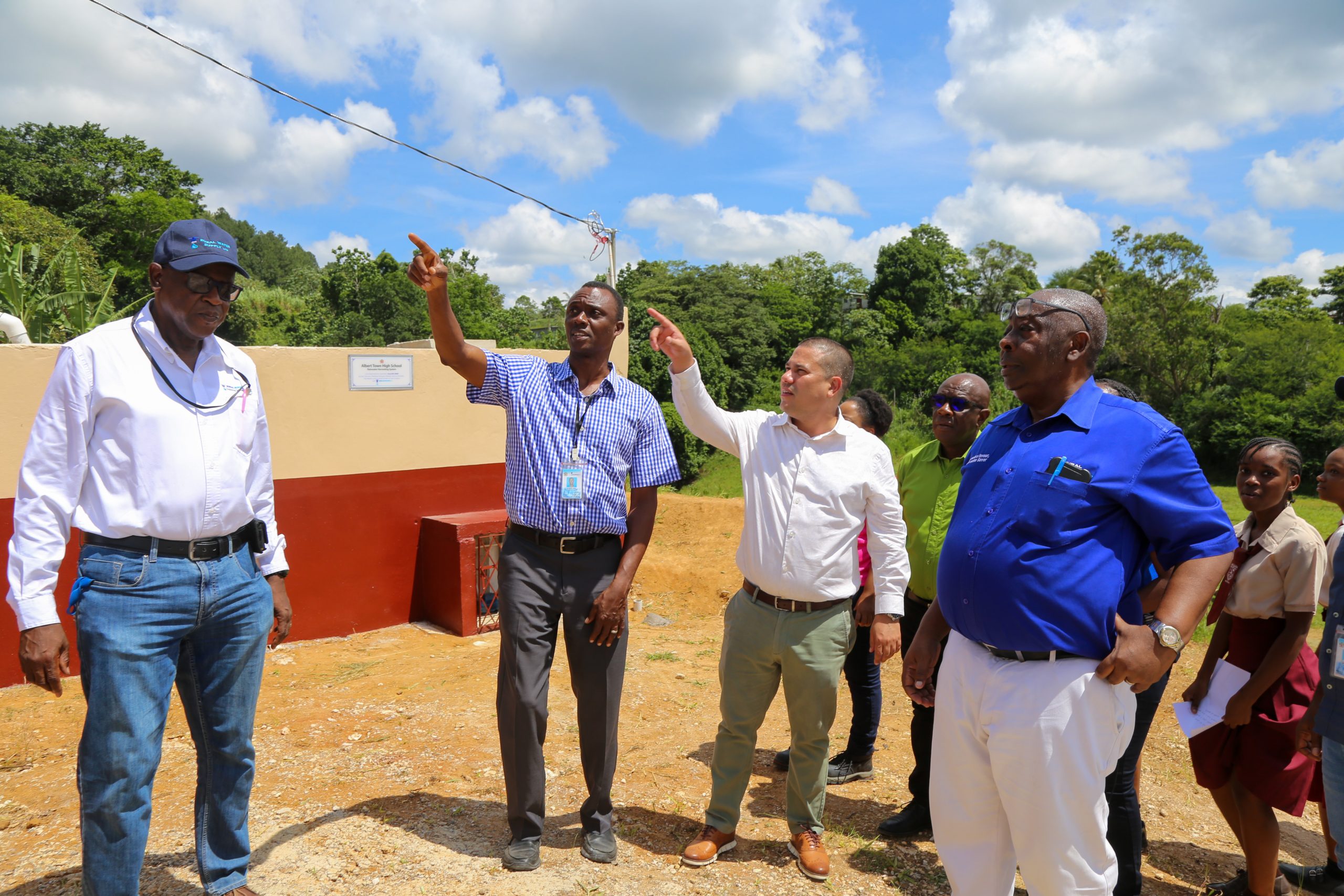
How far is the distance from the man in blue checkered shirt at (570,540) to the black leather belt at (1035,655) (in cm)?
132

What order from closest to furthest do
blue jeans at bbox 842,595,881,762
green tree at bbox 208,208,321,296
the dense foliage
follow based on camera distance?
blue jeans at bbox 842,595,881,762 → the dense foliage → green tree at bbox 208,208,321,296

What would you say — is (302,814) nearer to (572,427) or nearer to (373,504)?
(572,427)

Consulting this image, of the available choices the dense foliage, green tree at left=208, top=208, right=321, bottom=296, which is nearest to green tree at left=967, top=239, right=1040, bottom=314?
the dense foliage

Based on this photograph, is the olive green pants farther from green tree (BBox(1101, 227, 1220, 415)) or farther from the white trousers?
green tree (BBox(1101, 227, 1220, 415))

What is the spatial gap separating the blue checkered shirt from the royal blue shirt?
132cm

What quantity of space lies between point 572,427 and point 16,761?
3.34 metres

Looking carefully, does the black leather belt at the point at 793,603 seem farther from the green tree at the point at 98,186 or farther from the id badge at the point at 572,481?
the green tree at the point at 98,186

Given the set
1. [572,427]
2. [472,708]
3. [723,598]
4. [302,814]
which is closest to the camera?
[572,427]

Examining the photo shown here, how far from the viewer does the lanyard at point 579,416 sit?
3082 millimetres

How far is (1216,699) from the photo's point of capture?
131 inches

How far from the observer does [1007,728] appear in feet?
6.91

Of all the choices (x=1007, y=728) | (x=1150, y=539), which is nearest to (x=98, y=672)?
(x=1007, y=728)

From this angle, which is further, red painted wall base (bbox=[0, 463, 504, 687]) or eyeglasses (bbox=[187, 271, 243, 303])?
red painted wall base (bbox=[0, 463, 504, 687])

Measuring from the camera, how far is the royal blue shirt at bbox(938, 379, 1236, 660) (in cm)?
201
